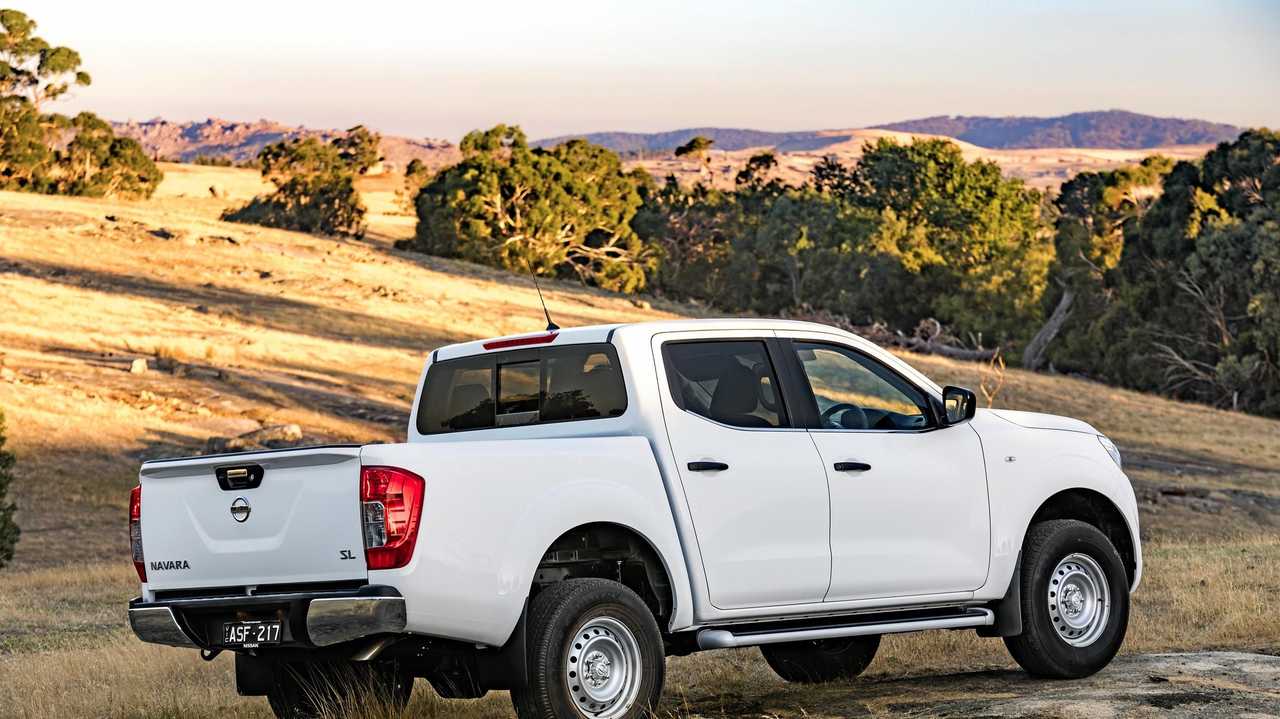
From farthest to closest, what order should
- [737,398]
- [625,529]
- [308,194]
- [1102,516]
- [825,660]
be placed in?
[308,194] < [825,660] < [1102,516] < [737,398] < [625,529]

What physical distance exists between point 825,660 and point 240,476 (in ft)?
14.3

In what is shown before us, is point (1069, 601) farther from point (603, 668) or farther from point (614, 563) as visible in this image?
point (603, 668)

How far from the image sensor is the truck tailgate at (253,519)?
269 inches

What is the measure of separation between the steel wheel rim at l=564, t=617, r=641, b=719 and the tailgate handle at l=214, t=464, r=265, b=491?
1.55 m

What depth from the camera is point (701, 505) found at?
305 inches

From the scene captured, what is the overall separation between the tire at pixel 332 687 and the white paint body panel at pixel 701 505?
41.8 inches

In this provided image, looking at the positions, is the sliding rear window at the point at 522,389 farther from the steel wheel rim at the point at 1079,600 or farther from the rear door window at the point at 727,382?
the steel wheel rim at the point at 1079,600

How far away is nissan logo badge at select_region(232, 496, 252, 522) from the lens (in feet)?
23.5

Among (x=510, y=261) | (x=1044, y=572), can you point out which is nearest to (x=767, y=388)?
(x=1044, y=572)

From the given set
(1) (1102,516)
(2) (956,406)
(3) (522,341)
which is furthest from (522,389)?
(1) (1102,516)

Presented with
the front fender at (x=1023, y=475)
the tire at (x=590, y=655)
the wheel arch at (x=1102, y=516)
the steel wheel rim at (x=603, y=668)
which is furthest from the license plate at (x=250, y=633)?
the wheel arch at (x=1102, y=516)

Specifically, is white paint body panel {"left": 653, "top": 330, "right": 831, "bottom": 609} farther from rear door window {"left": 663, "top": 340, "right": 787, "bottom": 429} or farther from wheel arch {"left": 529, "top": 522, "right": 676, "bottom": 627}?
wheel arch {"left": 529, "top": 522, "right": 676, "bottom": 627}

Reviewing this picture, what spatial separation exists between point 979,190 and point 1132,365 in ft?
52.7

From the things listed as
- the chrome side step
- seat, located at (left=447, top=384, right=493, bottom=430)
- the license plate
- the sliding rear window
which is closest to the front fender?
the chrome side step
